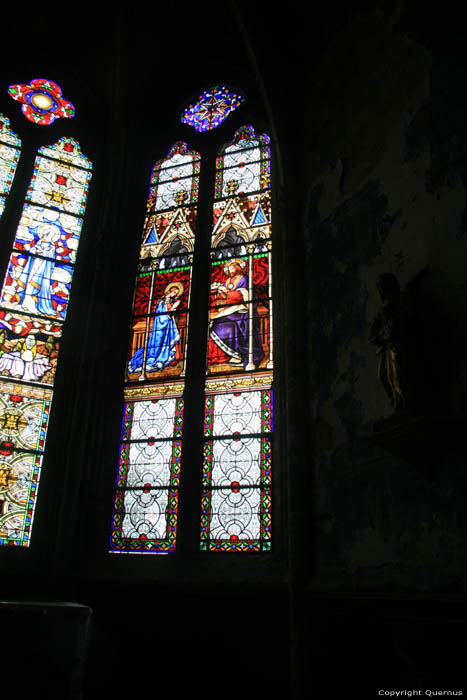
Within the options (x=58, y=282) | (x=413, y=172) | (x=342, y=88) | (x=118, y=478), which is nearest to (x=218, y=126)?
(x=342, y=88)

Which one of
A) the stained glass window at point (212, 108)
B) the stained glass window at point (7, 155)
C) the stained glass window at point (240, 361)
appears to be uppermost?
the stained glass window at point (212, 108)

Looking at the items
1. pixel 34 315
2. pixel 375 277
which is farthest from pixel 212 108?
pixel 375 277

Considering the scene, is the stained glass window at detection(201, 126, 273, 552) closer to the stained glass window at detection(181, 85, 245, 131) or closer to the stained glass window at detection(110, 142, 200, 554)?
the stained glass window at detection(110, 142, 200, 554)

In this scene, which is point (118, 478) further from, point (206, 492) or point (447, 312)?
point (447, 312)

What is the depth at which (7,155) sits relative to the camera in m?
6.72

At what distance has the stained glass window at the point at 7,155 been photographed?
6516 millimetres

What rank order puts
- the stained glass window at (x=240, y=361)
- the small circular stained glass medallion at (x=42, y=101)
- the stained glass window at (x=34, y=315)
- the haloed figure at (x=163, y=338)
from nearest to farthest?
the stained glass window at (x=240, y=361) < the stained glass window at (x=34, y=315) < the haloed figure at (x=163, y=338) < the small circular stained glass medallion at (x=42, y=101)

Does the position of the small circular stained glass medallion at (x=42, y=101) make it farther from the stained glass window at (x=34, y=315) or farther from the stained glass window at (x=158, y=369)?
the stained glass window at (x=158, y=369)

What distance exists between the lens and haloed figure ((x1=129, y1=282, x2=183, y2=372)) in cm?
571

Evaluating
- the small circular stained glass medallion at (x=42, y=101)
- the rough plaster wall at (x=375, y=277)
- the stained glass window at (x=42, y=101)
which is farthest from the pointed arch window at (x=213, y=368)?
the small circular stained glass medallion at (x=42, y=101)

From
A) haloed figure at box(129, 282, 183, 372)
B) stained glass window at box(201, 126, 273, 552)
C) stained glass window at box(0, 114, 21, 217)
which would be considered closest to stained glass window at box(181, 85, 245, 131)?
stained glass window at box(201, 126, 273, 552)

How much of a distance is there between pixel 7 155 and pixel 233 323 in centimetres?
334

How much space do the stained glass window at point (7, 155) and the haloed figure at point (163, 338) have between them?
2.07m

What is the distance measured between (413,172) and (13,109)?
5066mm
